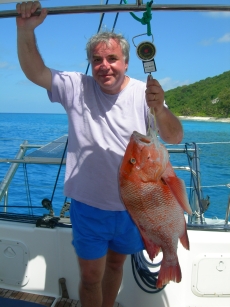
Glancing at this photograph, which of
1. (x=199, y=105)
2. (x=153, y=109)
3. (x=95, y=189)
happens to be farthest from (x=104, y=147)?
(x=199, y=105)

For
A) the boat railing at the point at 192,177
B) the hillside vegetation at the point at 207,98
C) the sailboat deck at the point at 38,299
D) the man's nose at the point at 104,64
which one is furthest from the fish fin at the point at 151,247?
the hillside vegetation at the point at 207,98

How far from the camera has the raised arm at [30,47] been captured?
1808mm

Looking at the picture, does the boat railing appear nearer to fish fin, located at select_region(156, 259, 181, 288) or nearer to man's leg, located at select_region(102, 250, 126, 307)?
man's leg, located at select_region(102, 250, 126, 307)

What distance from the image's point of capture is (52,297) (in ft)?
9.52

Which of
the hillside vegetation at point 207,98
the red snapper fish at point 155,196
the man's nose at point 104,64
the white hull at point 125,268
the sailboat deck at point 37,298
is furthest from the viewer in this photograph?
the hillside vegetation at point 207,98

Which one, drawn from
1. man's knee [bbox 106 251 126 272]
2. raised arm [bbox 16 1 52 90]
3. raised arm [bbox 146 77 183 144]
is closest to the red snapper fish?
raised arm [bbox 146 77 183 144]

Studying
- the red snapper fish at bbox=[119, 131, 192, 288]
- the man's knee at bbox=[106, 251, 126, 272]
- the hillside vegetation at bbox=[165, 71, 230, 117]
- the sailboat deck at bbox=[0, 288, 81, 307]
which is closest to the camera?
the red snapper fish at bbox=[119, 131, 192, 288]

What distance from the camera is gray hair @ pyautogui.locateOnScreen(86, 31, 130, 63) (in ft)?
6.49

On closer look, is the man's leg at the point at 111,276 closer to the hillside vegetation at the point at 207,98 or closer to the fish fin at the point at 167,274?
the fish fin at the point at 167,274

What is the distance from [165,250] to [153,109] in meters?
0.72

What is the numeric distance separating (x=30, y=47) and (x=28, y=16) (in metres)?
0.17

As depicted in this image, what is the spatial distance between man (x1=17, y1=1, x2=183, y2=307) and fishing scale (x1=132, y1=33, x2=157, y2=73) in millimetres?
295

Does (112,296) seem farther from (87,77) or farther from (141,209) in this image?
(87,77)

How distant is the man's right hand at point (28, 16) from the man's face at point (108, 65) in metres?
0.36
